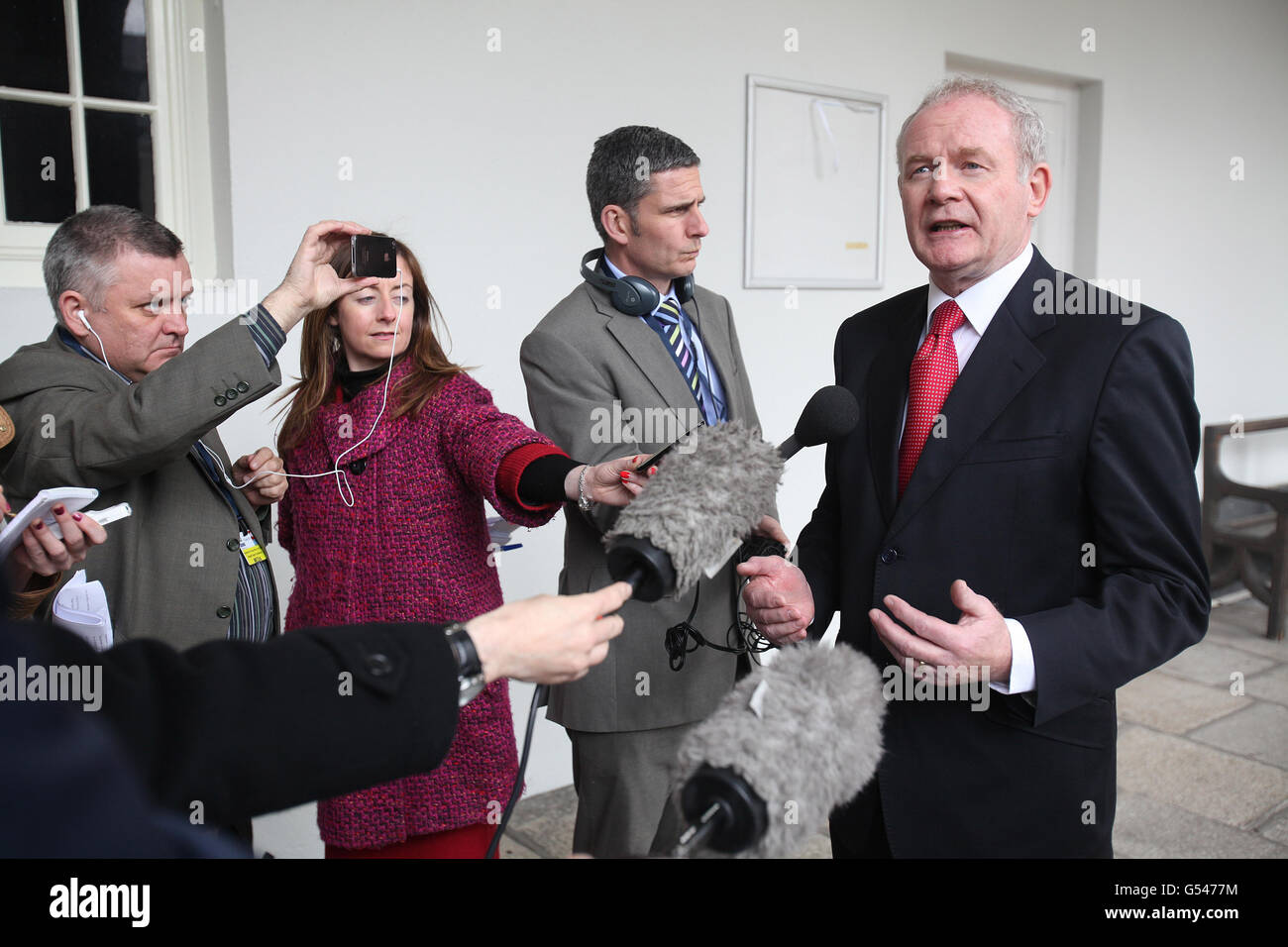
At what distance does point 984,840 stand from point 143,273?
1.82 metres

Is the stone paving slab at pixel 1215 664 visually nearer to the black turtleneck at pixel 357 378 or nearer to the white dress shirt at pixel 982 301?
the white dress shirt at pixel 982 301

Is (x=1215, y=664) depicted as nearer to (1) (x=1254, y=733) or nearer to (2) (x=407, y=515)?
(1) (x=1254, y=733)

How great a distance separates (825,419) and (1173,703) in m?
3.81

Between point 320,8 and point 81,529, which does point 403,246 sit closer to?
point 81,529

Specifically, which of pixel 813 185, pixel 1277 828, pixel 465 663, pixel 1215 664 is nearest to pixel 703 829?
pixel 465 663

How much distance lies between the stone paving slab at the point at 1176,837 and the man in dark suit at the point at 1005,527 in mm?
1970

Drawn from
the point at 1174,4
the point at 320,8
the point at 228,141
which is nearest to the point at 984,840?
the point at 228,141

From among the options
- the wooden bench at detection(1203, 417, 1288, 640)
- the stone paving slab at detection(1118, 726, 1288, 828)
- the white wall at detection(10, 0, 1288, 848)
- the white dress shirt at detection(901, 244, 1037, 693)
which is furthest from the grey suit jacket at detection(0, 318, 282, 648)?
the wooden bench at detection(1203, 417, 1288, 640)

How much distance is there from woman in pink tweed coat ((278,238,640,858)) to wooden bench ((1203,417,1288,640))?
4.79 metres

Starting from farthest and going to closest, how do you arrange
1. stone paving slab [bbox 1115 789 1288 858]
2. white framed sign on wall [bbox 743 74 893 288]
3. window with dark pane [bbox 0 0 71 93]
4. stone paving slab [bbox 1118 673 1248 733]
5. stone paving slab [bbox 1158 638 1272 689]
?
stone paving slab [bbox 1158 638 1272 689]
stone paving slab [bbox 1118 673 1248 733]
white framed sign on wall [bbox 743 74 893 288]
stone paving slab [bbox 1115 789 1288 858]
window with dark pane [bbox 0 0 71 93]

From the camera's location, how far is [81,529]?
1575 millimetres

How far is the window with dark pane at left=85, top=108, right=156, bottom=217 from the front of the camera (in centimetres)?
276

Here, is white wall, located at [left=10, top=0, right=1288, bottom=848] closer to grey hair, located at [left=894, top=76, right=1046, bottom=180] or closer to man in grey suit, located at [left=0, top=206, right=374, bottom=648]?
man in grey suit, located at [left=0, top=206, right=374, bottom=648]

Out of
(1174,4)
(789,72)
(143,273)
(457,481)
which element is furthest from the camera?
(1174,4)
